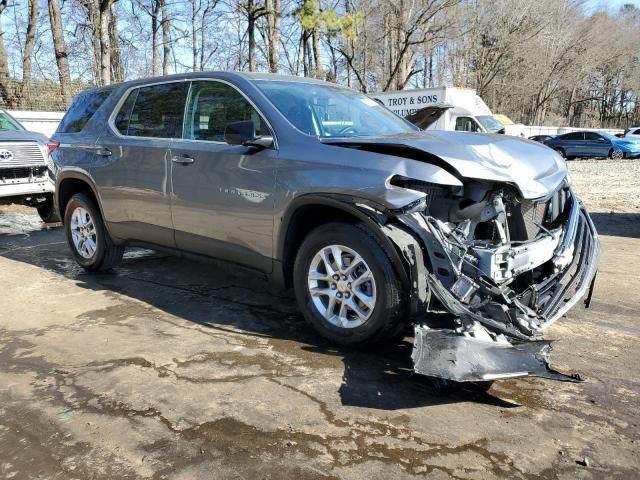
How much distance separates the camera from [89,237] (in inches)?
240

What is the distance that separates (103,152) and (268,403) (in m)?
3.51

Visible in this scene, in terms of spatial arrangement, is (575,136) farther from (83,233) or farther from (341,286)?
(341,286)

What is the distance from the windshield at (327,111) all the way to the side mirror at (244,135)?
27 cm

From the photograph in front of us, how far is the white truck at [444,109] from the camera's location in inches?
687

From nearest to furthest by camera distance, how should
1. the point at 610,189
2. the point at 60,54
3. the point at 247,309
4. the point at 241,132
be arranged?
the point at 241,132
the point at 247,309
the point at 610,189
the point at 60,54

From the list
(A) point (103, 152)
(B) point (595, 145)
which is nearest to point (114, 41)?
(B) point (595, 145)

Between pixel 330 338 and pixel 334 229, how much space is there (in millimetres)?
760

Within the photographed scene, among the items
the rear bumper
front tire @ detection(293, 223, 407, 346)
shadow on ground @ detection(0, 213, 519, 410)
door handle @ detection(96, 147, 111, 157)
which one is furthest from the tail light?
front tire @ detection(293, 223, 407, 346)

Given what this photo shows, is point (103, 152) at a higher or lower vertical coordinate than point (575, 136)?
lower

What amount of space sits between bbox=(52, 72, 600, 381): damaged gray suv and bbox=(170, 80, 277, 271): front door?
12 millimetres

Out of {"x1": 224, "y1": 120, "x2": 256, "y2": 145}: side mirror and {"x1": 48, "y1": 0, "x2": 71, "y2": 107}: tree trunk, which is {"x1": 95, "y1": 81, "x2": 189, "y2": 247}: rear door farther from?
{"x1": 48, "y1": 0, "x2": 71, "y2": 107}: tree trunk

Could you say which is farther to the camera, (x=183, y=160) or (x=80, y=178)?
(x=80, y=178)

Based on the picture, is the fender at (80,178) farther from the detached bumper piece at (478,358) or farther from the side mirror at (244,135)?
the detached bumper piece at (478,358)

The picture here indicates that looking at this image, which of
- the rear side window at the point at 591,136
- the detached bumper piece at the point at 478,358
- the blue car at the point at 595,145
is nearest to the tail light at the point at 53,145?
the detached bumper piece at the point at 478,358
